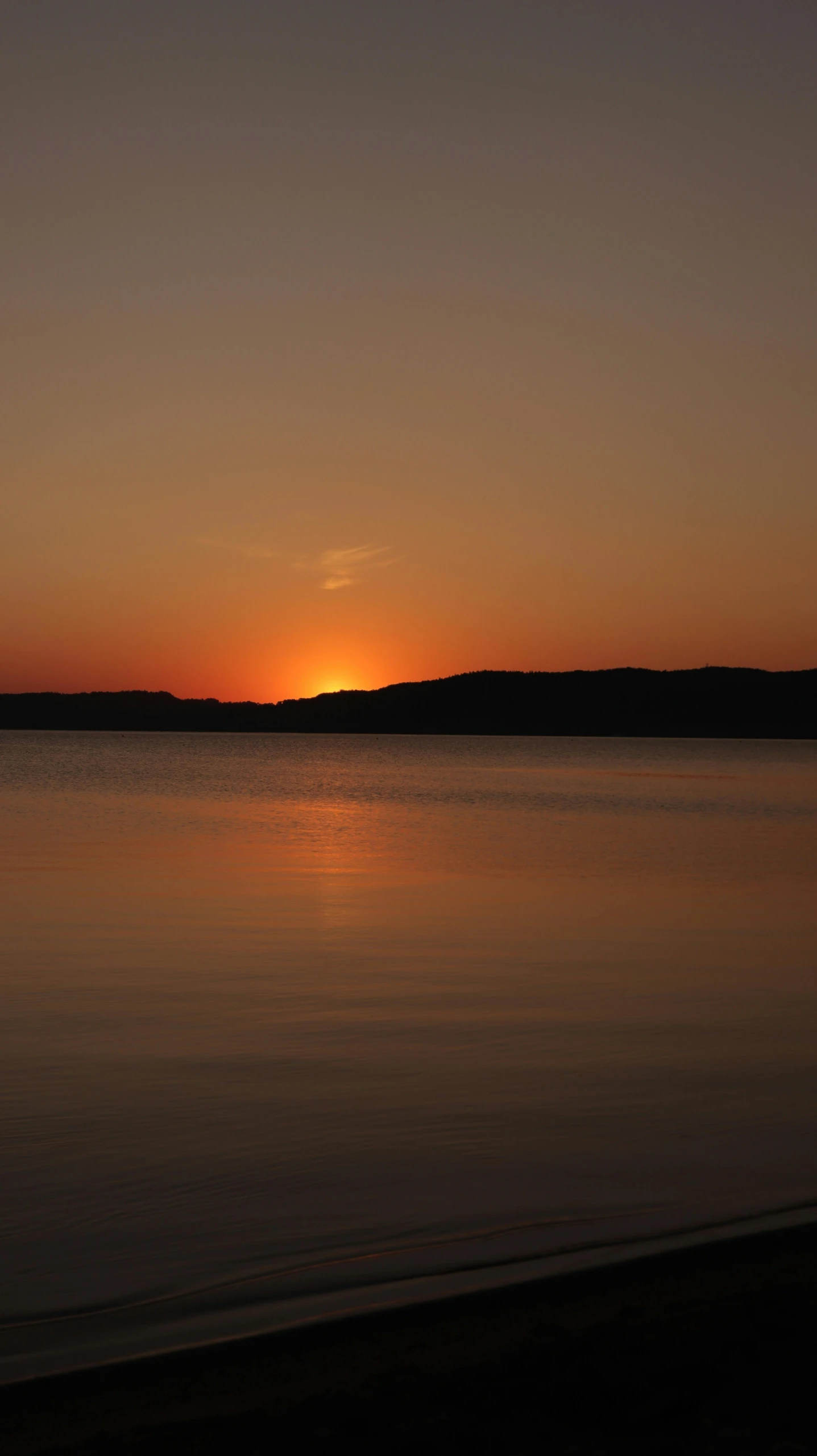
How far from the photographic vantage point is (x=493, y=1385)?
3.90 m

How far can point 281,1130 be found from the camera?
24.2ft

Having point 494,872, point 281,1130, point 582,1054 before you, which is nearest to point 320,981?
point 582,1054

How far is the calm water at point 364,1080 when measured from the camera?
5277 millimetres

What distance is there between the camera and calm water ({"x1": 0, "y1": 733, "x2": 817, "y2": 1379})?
5277 millimetres

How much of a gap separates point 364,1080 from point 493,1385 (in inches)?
185

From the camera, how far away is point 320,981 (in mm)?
12367

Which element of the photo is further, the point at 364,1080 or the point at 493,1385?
the point at 364,1080

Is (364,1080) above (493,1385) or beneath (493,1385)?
beneath

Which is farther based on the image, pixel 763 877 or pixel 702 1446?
pixel 763 877

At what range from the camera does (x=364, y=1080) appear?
28.0 feet

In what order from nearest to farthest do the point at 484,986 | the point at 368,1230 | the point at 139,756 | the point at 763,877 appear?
the point at 368,1230, the point at 484,986, the point at 763,877, the point at 139,756

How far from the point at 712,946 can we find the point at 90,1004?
7990 millimetres

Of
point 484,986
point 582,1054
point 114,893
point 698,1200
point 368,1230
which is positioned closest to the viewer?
point 368,1230

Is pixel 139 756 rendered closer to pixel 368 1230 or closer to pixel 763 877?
pixel 763 877
